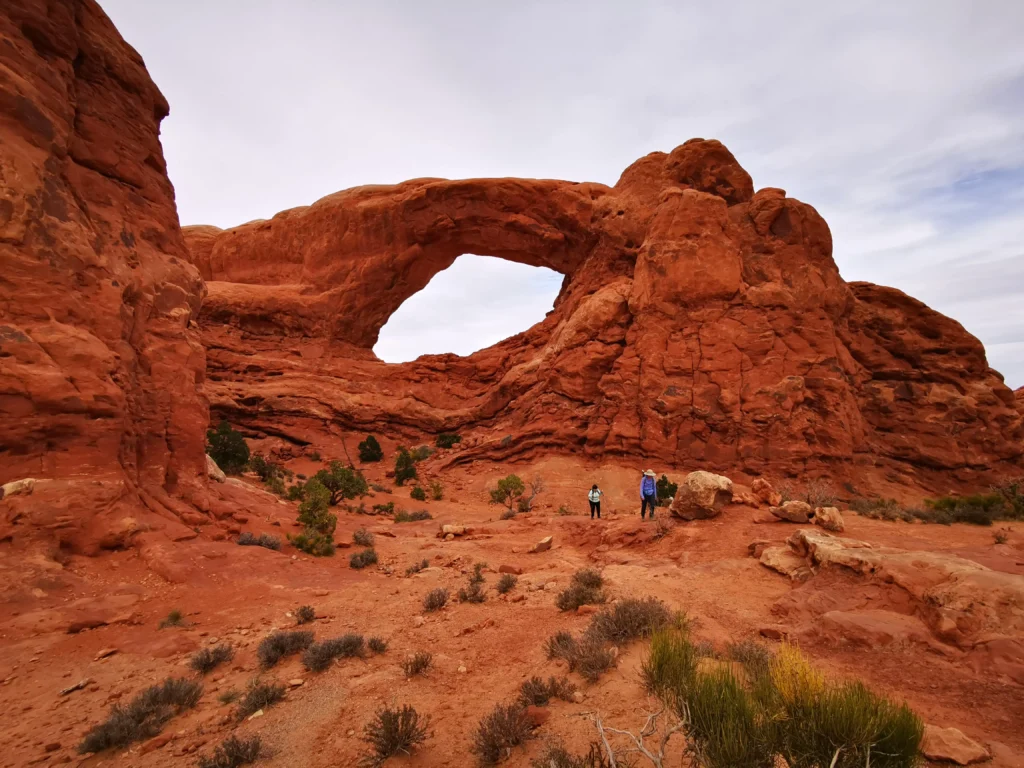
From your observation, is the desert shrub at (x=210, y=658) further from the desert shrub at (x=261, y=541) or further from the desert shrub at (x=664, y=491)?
the desert shrub at (x=664, y=491)

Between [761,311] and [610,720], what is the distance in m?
23.0

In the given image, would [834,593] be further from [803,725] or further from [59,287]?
[59,287]

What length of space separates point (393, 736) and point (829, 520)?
8.64m

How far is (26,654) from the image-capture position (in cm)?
538

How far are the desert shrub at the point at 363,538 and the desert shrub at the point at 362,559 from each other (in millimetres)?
1017

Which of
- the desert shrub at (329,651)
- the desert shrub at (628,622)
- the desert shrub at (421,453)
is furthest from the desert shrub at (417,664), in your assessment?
the desert shrub at (421,453)

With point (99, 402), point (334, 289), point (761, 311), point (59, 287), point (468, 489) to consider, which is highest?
point (334, 289)

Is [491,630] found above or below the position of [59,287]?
below

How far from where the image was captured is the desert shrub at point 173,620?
21.1 feet

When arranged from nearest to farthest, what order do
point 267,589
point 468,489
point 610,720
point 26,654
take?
point 610,720, point 26,654, point 267,589, point 468,489

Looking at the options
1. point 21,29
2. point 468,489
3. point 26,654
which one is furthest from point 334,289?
point 26,654

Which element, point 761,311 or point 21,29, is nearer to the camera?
point 21,29

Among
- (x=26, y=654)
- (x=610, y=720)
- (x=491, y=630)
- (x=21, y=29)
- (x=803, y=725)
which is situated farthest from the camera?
(x=21, y=29)

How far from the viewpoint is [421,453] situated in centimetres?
2777
